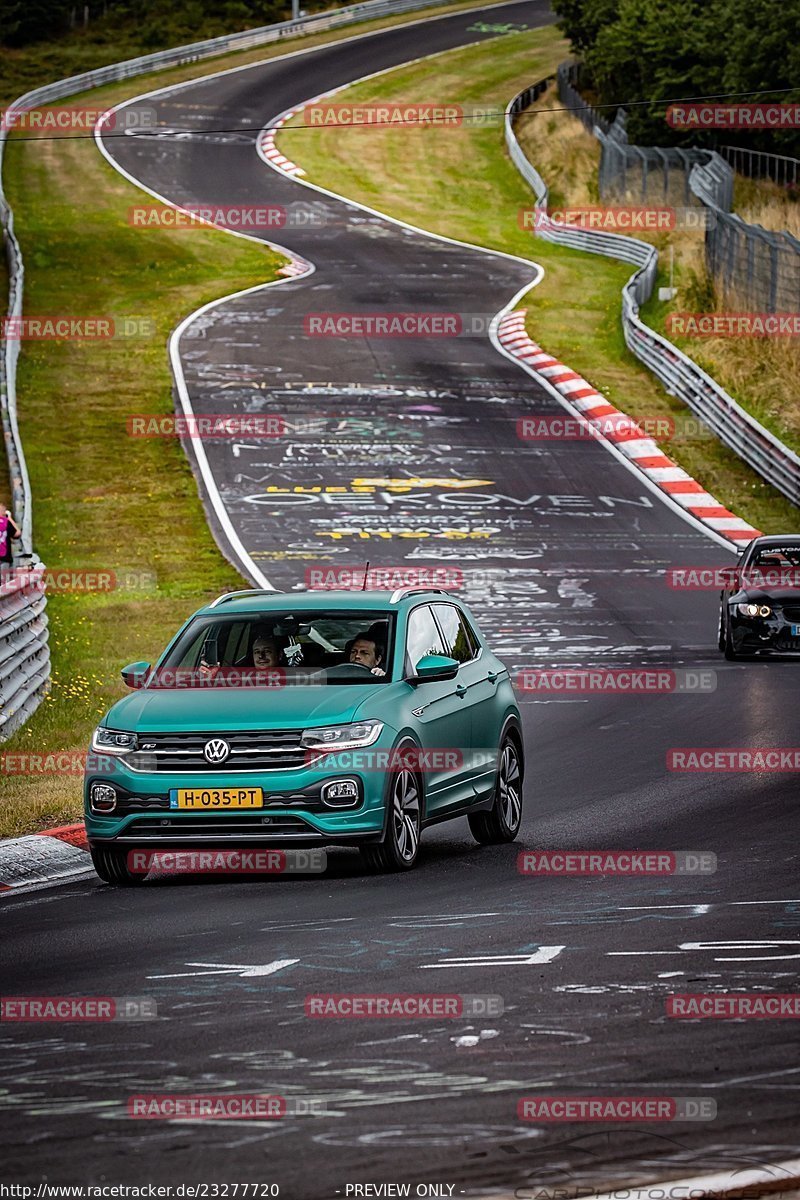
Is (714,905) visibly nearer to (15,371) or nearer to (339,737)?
(339,737)

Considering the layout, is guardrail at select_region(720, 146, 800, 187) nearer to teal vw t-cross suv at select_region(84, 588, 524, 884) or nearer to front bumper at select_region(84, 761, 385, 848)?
teal vw t-cross suv at select_region(84, 588, 524, 884)

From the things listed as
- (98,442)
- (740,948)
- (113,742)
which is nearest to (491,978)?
(740,948)

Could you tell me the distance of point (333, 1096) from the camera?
22.0 ft

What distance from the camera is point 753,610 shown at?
23.3 meters

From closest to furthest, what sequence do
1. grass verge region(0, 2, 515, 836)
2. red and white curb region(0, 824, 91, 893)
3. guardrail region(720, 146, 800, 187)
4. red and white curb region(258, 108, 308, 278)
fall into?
red and white curb region(0, 824, 91, 893)
grass verge region(0, 2, 515, 836)
guardrail region(720, 146, 800, 187)
red and white curb region(258, 108, 308, 278)

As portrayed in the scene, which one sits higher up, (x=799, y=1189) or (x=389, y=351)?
(x=799, y=1189)

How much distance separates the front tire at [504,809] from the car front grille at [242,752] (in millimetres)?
2024

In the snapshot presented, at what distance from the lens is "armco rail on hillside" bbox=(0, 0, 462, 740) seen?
60.6 ft

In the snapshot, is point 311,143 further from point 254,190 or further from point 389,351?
point 389,351

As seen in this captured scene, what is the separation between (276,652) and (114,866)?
1683mm

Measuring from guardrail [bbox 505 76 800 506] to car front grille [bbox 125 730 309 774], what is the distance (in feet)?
79.8

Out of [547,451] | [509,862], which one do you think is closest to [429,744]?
[509,862]

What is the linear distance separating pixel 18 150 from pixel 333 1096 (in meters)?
66.0

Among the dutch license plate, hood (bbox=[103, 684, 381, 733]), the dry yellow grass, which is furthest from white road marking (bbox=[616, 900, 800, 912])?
the dry yellow grass
